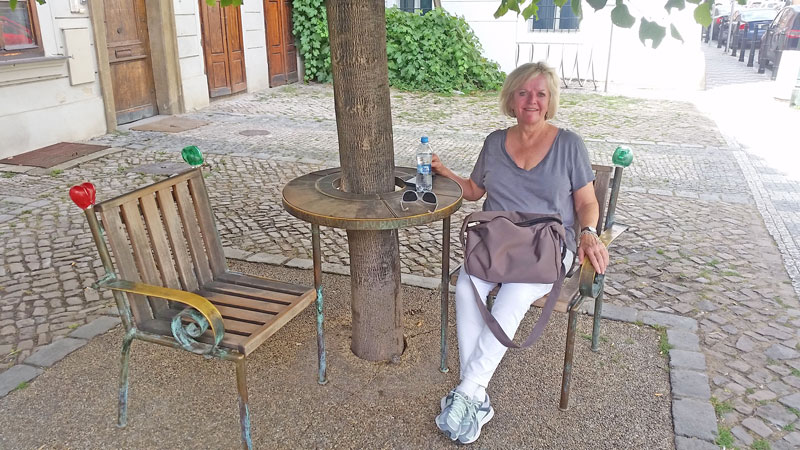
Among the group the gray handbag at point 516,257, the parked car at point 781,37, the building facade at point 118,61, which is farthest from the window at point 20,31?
the parked car at point 781,37

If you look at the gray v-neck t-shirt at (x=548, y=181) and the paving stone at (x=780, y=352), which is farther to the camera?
the paving stone at (x=780, y=352)

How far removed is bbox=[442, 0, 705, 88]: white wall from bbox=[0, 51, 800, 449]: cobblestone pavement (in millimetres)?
4696

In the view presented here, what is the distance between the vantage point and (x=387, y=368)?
3221 mm

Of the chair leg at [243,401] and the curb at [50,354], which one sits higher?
the chair leg at [243,401]

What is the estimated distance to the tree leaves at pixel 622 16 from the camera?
2617 millimetres

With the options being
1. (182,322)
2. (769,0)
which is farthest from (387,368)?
(769,0)

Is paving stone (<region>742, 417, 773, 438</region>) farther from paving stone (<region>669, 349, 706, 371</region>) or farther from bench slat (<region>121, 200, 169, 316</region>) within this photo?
bench slat (<region>121, 200, 169, 316</region>)

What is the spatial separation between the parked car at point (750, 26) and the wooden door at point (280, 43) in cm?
1568

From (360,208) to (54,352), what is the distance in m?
1.93

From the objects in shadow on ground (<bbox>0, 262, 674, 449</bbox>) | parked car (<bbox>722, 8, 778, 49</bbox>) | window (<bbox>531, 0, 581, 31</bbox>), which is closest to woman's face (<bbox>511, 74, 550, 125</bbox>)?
shadow on ground (<bbox>0, 262, 674, 449</bbox>)

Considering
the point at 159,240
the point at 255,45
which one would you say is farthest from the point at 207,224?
the point at 255,45

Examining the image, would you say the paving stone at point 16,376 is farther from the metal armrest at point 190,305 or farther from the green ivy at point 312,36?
the green ivy at point 312,36

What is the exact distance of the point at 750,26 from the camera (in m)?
22.4

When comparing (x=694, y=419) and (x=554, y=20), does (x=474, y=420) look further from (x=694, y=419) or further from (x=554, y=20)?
(x=554, y=20)
